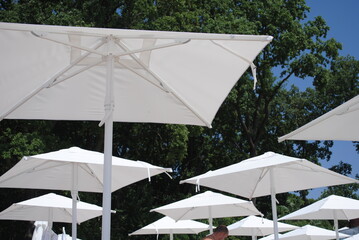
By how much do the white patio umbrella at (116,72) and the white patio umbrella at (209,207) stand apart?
16.4ft

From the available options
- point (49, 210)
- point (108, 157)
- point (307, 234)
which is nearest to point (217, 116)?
point (307, 234)

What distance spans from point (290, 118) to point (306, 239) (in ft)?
45.6

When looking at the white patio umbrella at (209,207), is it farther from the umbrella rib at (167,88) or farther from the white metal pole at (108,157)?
the white metal pole at (108,157)

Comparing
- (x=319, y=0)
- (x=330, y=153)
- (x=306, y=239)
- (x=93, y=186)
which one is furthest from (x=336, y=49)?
(x=93, y=186)

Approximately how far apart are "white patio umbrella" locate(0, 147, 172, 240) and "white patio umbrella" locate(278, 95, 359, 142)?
2.49 m

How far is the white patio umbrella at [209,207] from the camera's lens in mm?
10922

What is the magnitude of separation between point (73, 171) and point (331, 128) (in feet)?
14.8

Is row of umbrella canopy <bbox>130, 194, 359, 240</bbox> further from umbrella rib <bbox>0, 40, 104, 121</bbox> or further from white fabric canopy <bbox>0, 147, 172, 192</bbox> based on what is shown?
umbrella rib <bbox>0, 40, 104, 121</bbox>

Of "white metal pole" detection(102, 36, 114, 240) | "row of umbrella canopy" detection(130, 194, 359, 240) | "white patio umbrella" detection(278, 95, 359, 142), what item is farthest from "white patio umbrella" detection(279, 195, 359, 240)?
"white metal pole" detection(102, 36, 114, 240)

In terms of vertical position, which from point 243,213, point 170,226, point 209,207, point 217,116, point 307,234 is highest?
point 217,116

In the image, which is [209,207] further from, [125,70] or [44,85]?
[44,85]

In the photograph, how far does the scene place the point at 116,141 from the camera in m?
23.9

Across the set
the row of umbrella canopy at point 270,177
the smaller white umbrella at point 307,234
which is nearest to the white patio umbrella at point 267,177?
the row of umbrella canopy at point 270,177

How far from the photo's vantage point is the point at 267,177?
9523 millimetres
